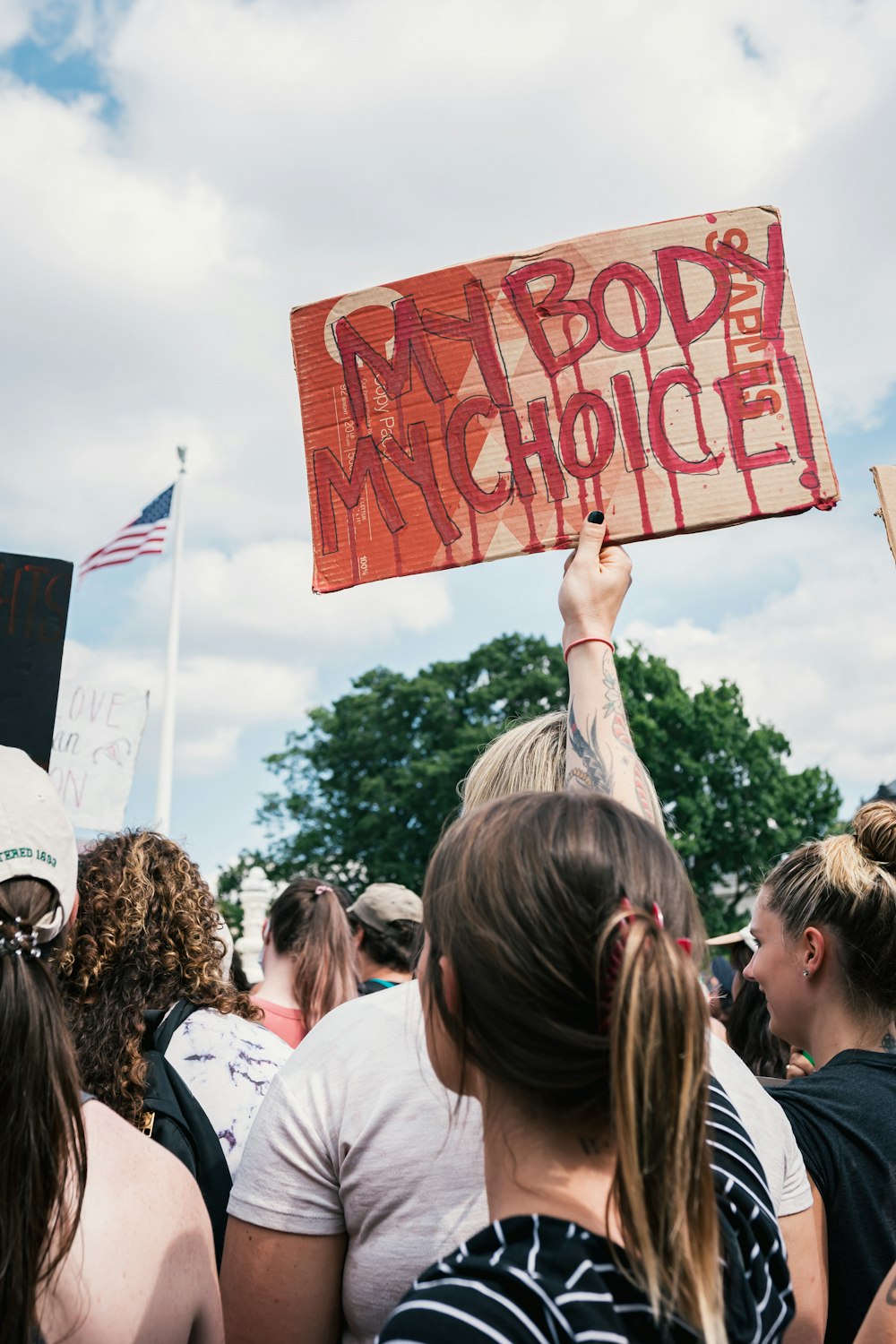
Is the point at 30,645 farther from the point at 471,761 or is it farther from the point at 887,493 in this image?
the point at 471,761

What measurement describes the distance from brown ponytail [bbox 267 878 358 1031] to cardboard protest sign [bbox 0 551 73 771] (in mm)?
1260

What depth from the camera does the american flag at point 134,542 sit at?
13102 millimetres

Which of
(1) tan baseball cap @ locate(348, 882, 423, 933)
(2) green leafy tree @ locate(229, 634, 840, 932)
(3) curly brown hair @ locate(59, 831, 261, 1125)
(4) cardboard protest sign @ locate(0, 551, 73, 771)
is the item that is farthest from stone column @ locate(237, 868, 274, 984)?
(2) green leafy tree @ locate(229, 634, 840, 932)

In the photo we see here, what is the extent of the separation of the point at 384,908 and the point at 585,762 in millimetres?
3818

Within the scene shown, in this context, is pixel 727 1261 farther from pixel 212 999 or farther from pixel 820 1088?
pixel 212 999

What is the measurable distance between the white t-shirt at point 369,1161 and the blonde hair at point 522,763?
502 millimetres

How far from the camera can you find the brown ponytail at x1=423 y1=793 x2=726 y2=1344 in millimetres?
1294

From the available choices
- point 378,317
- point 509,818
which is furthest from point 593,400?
point 509,818

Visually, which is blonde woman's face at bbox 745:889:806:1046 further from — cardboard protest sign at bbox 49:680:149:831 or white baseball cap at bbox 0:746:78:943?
cardboard protest sign at bbox 49:680:149:831

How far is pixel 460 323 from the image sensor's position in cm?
299

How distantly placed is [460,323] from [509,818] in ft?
6.05

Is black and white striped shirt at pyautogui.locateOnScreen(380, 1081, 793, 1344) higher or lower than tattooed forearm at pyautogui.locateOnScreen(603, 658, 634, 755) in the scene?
lower

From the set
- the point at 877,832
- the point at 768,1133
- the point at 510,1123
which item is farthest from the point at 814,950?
the point at 510,1123

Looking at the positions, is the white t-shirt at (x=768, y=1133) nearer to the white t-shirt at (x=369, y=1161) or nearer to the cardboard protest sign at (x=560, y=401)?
the white t-shirt at (x=369, y=1161)
